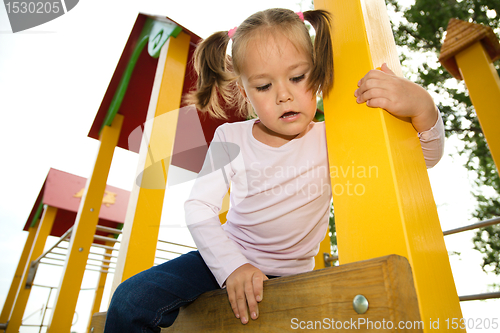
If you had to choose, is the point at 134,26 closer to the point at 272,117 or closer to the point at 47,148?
the point at 272,117

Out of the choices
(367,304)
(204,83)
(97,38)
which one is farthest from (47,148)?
(367,304)

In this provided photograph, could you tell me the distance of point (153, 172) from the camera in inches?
65.2

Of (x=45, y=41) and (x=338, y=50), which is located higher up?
(x=45, y=41)

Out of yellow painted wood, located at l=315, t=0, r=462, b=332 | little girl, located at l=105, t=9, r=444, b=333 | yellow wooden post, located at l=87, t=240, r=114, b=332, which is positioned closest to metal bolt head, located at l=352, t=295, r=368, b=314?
yellow painted wood, located at l=315, t=0, r=462, b=332

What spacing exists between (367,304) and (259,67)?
2.59 ft

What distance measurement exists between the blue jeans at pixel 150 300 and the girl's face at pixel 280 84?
1.90 feet

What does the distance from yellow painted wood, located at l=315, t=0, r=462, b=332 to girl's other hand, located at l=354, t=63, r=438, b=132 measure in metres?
0.02

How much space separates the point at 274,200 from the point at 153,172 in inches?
34.1

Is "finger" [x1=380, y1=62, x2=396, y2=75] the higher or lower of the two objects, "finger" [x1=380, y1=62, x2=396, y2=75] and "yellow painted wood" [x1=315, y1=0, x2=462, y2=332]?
the higher

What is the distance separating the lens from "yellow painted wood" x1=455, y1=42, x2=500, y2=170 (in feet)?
5.24

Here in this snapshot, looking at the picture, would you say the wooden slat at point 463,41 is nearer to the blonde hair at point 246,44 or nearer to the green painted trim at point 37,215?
the blonde hair at point 246,44

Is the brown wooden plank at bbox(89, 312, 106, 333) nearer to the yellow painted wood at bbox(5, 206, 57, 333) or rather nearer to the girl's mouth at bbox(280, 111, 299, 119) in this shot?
the girl's mouth at bbox(280, 111, 299, 119)

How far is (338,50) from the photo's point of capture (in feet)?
2.54

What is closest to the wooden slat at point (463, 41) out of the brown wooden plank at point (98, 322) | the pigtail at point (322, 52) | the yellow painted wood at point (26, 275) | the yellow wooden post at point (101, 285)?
the pigtail at point (322, 52)
